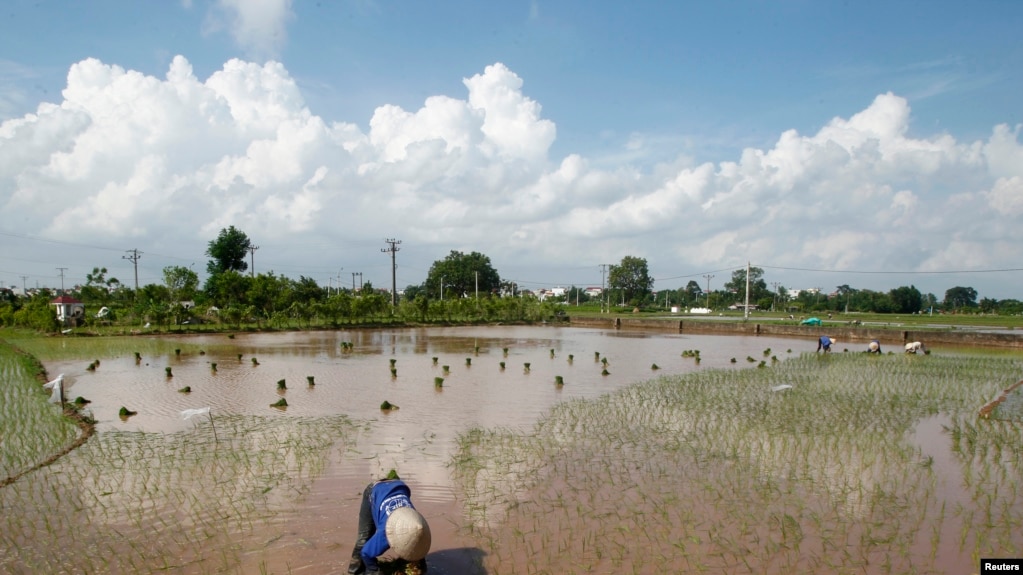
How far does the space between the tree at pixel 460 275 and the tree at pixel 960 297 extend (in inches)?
3279

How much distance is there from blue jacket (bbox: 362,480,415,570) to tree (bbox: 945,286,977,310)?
12801 centimetres

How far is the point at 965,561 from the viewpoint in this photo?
568 cm

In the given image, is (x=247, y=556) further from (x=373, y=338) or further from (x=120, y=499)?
(x=373, y=338)

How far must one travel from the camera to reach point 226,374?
1773 centimetres

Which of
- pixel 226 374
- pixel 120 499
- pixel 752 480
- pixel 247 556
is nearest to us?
pixel 247 556

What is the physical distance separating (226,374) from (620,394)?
11.6 metres

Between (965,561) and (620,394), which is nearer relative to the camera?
(965,561)

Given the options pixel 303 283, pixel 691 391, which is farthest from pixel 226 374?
pixel 303 283

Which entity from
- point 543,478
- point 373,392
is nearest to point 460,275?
point 373,392

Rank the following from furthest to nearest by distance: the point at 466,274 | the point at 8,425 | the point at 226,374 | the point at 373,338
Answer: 1. the point at 466,274
2. the point at 373,338
3. the point at 226,374
4. the point at 8,425

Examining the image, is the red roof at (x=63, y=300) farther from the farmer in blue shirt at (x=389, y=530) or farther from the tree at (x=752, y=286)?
the tree at (x=752, y=286)

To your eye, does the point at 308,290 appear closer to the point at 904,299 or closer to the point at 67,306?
the point at 67,306

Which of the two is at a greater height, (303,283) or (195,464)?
(303,283)

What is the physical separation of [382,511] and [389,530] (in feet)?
0.76
